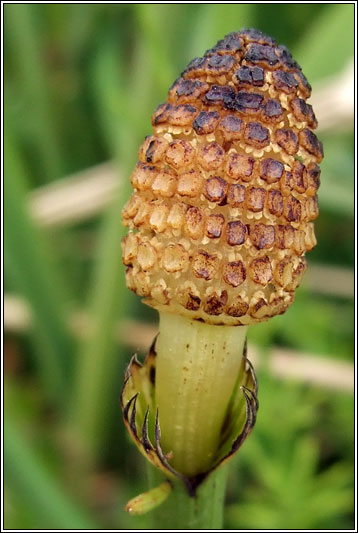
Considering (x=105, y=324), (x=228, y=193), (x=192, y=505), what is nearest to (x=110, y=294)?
(x=105, y=324)

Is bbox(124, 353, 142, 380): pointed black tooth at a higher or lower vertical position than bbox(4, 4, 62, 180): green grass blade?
lower

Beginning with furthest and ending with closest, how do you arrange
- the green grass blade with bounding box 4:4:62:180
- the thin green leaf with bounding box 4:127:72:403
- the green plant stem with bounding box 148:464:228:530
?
the green grass blade with bounding box 4:4:62:180 → the thin green leaf with bounding box 4:127:72:403 → the green plant stem with bounding box 148:464:228:530

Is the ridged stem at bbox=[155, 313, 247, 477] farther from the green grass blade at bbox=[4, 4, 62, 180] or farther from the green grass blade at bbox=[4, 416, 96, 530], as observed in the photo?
the green grass blade at bbox=[4, 4, 62, 180]

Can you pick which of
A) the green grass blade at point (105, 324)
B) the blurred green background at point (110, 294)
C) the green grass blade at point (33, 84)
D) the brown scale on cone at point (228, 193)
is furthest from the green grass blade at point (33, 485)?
the green grass blade at point (33, 84)

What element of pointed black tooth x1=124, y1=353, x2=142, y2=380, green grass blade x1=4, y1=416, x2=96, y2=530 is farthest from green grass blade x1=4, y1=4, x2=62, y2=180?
pointed black tooth x1=124, y1=353, x2=142, y2=380

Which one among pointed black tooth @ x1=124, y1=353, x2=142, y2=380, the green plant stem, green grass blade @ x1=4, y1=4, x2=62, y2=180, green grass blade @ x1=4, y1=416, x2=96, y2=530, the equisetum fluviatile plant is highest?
green grass blade @ x1=4, y1=4, x2=62, y2=180

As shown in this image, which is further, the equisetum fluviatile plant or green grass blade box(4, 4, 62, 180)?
green grass blade box(4, 4, 62, 180)

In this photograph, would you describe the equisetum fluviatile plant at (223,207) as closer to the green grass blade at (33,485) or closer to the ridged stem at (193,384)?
the ridged stem at (193,384)

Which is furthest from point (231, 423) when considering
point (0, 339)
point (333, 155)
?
point (333, 155)
